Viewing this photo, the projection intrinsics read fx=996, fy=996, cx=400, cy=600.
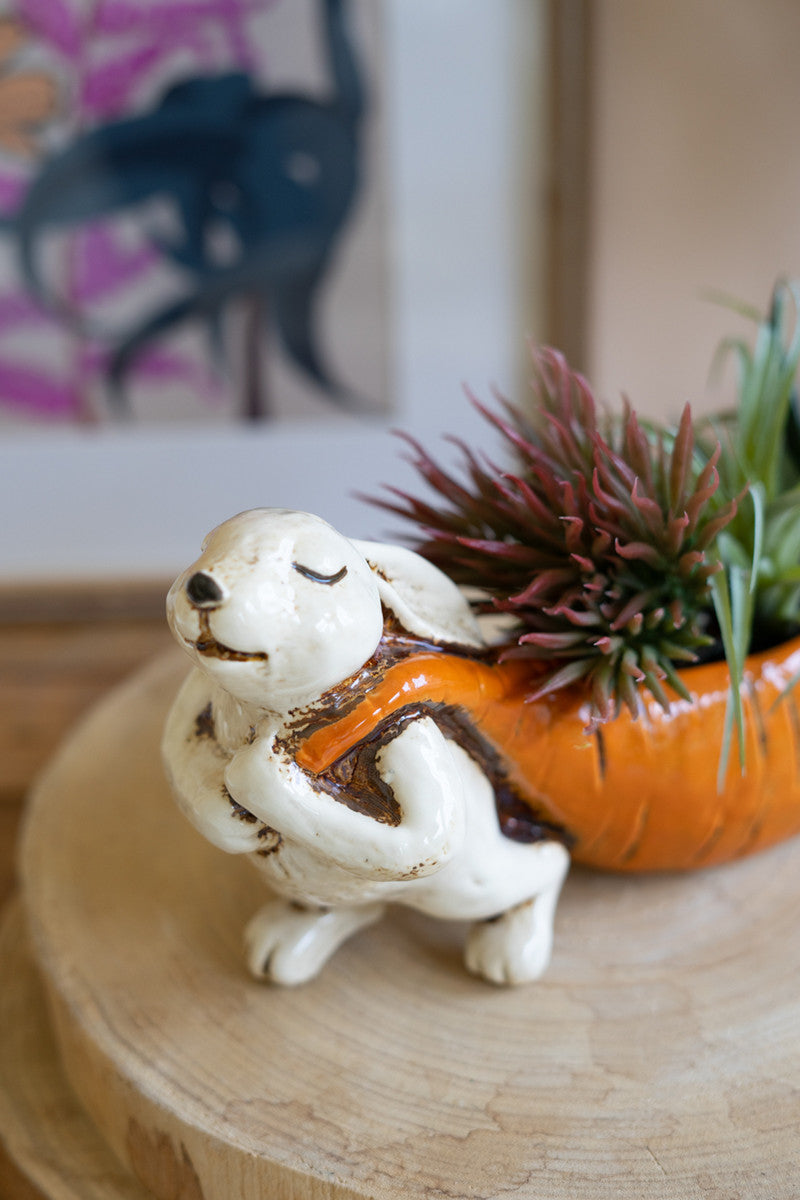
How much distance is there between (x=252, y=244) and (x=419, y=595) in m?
0.97

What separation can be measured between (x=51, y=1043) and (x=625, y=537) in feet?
1.77

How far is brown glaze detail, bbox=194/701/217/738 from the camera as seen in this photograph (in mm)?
562

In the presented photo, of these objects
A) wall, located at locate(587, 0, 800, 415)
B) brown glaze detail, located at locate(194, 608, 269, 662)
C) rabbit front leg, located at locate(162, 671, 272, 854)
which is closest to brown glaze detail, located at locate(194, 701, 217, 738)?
rabbit front leg, located at locate(162, 671, 272, 854)

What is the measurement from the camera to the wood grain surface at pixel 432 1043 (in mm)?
493

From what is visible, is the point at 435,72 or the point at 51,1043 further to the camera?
the point at 435,72

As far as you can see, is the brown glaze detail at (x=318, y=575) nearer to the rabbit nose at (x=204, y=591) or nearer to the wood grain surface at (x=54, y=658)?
the rabbit nose at (x=204, y=591)

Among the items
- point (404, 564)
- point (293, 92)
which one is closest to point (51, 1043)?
point (404, 564)

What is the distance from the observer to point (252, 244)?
4.49ft

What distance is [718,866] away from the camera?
695 millimetres

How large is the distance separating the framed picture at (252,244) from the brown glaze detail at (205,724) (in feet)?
3.08

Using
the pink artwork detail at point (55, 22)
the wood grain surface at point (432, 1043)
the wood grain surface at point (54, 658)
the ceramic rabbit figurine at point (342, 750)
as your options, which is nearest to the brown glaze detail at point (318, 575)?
the ceramic rabbit figurine at point (342, 750)

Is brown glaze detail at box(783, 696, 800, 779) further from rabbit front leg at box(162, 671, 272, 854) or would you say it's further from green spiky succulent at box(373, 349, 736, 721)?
rabbit front leg at box(162, 671, 272, 854)

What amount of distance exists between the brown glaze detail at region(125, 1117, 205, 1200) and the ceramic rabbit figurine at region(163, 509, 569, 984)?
105mm

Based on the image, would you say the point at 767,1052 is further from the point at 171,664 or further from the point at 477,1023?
the point at 171,664
